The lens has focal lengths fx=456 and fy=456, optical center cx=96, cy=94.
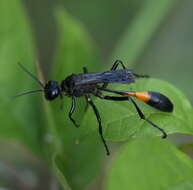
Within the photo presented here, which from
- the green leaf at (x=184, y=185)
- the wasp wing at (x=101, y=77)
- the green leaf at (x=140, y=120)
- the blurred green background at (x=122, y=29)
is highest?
the green leaf at (x=140, y=120)

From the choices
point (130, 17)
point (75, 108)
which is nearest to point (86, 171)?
point (75, 108)

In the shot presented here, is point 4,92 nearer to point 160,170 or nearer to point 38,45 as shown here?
point 160,170

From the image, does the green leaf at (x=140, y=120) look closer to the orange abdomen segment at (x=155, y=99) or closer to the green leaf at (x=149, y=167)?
the orange abdomen segment at (x=155, y=99)

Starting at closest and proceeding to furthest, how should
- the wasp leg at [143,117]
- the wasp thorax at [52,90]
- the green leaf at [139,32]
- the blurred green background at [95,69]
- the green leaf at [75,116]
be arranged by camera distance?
the wasp leg at [143,117]
the blurred green background at [95,69]
the green leaf at [75,116]
the wasp thorax at [52,90]
the green leaf at [139,32]

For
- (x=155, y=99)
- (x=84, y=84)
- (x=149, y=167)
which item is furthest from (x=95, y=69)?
(x=149, y=167)

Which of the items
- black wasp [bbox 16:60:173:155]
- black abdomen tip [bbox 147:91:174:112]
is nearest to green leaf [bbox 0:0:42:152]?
black wasp [bbox 16:60:173:155]

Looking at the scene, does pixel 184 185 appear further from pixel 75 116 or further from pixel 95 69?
pixel 95 69

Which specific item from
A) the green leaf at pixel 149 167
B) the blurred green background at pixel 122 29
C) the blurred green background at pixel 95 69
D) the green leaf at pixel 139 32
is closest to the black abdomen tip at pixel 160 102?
the blurred green background at pixel 95 69
